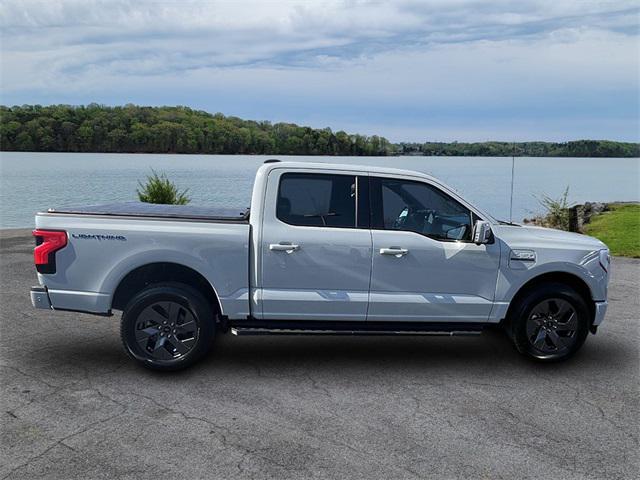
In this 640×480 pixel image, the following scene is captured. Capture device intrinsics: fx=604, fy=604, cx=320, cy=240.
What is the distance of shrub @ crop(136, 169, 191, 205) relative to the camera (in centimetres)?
1756

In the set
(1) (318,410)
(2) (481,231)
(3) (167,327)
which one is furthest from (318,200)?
(1) (318,410)

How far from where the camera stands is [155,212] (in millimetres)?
5836

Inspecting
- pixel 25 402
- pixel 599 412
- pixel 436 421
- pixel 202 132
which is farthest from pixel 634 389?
pixel 202 132

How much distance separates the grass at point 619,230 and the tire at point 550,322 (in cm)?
921

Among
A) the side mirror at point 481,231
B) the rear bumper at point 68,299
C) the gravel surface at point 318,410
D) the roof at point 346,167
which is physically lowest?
the gravel surface at point 318,410

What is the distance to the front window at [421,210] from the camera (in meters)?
5.88

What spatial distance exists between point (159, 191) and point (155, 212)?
1219cm

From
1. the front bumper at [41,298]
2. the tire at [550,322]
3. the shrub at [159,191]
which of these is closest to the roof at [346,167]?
the tire at [550,322]

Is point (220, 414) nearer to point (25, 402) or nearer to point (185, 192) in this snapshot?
point (25, 402)

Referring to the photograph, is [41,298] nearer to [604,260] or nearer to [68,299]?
[68,299]

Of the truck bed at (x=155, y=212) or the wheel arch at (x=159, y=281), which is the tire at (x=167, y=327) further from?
the truck bed at (x=155, y=212)

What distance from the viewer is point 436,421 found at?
15.4 ft

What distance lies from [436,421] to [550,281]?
230 centimetres

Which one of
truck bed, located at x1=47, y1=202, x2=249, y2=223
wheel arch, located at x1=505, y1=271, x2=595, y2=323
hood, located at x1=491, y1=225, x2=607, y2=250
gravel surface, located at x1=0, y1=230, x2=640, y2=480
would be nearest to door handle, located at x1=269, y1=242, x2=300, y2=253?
A: truck bed, located at x1=47, y1=202, x2=249, y2=223
